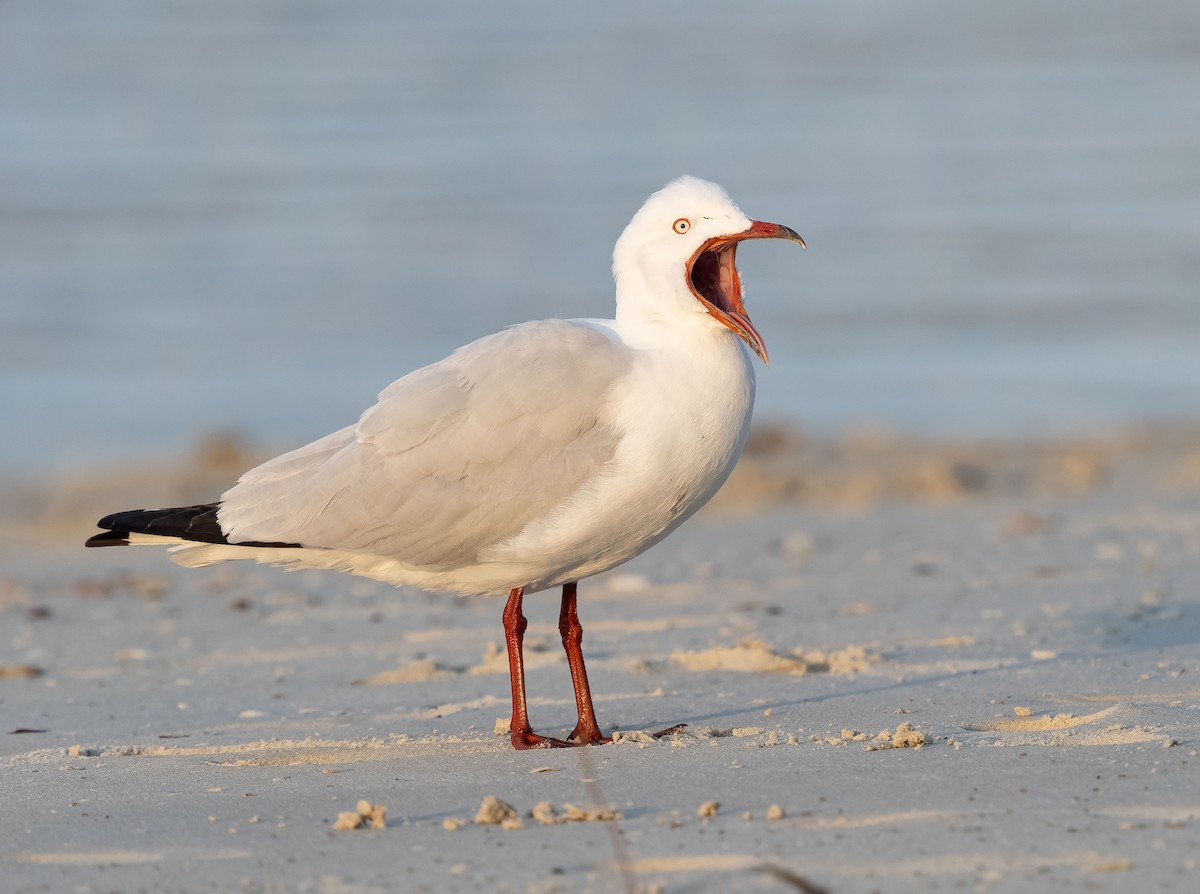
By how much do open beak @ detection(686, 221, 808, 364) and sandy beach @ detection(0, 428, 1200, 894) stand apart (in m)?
1.24

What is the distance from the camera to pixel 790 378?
1590 cm

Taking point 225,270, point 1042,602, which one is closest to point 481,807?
point 1042,602

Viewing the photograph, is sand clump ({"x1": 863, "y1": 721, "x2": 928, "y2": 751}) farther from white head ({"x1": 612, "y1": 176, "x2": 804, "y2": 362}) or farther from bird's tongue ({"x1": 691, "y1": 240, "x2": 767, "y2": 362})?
bird's tongue ({"x1": 691, "y1": 240, "x2": 767, "y2": 362})

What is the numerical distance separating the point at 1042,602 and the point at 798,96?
25.7 metres

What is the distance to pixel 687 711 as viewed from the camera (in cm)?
563

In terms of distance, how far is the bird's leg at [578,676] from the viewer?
5.20 m

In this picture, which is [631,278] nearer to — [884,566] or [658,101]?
[884,566]

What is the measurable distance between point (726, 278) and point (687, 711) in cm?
143

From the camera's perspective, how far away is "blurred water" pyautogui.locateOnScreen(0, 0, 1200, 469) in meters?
15.9

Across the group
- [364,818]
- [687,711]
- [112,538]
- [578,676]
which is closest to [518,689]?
[578,676]

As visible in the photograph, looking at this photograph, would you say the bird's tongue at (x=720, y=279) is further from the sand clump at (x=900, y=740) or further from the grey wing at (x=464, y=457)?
the sand clump at (x=900, y=740)

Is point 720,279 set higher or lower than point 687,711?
higher

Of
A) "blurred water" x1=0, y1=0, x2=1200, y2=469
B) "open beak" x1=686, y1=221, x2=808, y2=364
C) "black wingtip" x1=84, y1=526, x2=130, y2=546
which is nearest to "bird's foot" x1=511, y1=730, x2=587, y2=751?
"open beak" x1=686, y1=221, x2=808, y2=364

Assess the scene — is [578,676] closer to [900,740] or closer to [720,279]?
[900,740]
